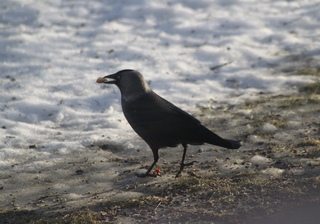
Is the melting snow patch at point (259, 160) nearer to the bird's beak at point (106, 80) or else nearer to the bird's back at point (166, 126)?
the bird's back at point (166, 126)

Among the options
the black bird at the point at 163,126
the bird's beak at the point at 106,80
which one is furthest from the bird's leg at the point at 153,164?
the bird's beak at the point at 106,80

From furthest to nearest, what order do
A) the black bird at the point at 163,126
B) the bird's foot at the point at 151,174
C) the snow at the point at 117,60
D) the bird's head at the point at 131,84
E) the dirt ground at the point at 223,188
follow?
1. the snow at the point at 117,60
2. the bird's head at the point at 131,84
3. the bird's foot at the point at 151,174
4. the black bird at the point at 163,126
5. the dirt ground at the point at 223,188

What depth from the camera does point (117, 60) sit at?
960cm

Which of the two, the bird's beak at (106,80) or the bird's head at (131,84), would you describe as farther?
the bird's beak at (106,80)

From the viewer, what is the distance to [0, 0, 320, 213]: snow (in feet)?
23.6

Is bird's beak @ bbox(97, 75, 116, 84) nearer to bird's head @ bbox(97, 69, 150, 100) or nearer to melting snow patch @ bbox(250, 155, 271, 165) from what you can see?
bird's head @ bbox(97, 69, 150, 100)

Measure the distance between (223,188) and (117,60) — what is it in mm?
4499

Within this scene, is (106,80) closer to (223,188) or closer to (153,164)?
(153,164)

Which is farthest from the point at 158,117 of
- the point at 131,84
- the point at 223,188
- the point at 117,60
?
the point at 117,60

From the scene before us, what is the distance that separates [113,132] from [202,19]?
173 inches

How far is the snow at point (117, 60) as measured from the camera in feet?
23.6

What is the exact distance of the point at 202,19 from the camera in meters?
11.0

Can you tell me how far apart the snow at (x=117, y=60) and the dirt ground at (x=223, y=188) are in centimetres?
59

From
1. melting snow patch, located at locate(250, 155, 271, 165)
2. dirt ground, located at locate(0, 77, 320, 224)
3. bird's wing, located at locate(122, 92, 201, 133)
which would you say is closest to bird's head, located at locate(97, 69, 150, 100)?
bird's wing, located at locate(122, 92, 201, 133)
